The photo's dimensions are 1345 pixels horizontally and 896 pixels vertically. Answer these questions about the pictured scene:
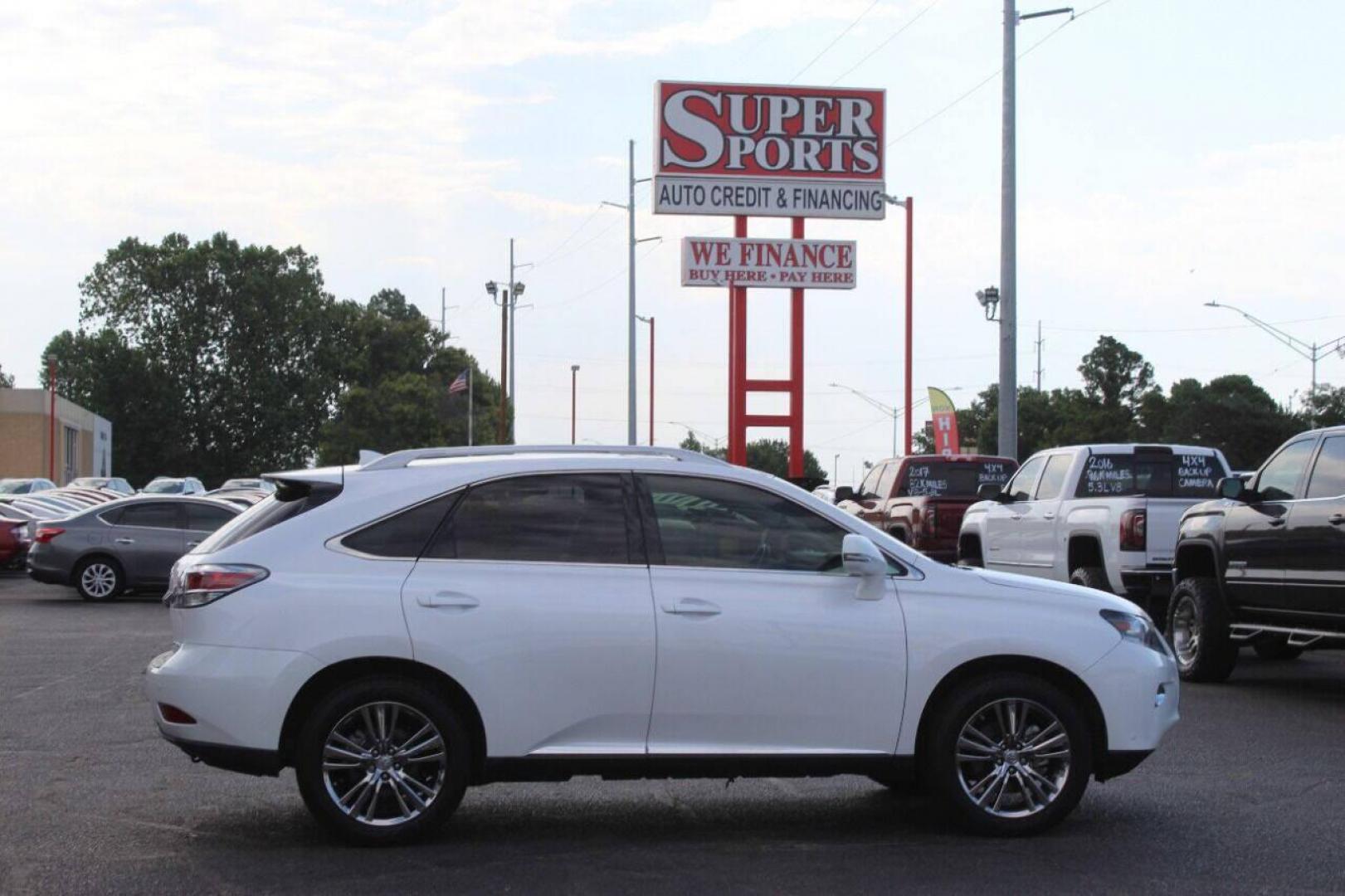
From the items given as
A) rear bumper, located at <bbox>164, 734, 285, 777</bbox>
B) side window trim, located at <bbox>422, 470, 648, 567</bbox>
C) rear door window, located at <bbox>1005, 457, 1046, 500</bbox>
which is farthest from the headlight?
rear door window, located at <bbox>1005, 457, 1046, 500</bbox>

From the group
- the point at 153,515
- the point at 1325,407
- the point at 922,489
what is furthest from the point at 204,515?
the point at 1325,407

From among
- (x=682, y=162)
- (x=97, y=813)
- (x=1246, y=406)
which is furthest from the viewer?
(x=1246, y=406)

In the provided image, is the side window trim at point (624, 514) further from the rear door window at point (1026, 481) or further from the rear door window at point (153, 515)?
the rear door window at point (153, 515)

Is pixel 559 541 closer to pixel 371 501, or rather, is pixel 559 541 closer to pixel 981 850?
pixel 371 501

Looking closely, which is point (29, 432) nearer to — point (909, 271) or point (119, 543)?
point (909, 271)

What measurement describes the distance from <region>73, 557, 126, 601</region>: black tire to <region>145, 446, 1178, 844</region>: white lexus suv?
1694 centimetres

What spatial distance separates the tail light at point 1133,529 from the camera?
49.9 feet

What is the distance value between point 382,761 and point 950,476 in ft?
56.1

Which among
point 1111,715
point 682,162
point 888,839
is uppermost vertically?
point 682,162

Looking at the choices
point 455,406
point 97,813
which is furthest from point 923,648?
point 455,406

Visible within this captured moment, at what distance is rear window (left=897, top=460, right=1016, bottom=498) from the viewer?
75.7 ft

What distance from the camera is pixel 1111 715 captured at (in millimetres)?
7426

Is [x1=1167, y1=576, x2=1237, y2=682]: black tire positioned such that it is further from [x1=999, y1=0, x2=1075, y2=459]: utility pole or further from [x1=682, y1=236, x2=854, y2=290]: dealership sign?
[x1=682, y1=236, x2=854, y2=290]: dealership sign

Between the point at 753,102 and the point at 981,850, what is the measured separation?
3006 centimetres
